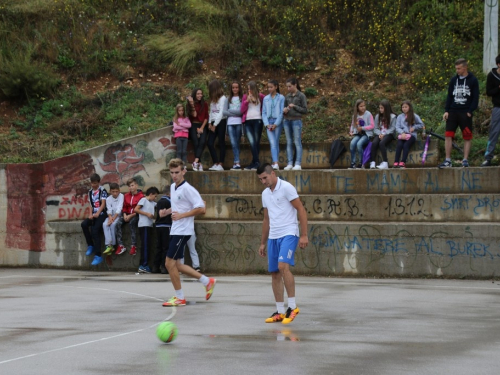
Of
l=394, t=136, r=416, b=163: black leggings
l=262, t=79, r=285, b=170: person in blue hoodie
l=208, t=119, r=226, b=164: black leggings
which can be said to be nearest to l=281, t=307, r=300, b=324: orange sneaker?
l=394, t=136, r=416, b=163: black leggings

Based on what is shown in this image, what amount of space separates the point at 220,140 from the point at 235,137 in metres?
0.44

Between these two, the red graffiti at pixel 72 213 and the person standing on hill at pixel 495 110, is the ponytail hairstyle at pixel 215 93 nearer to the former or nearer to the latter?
the red graffiti at pixel 72 213

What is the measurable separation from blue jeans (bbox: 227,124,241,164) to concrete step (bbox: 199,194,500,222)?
62.5 inches

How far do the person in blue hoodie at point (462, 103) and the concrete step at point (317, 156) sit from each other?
1.29m

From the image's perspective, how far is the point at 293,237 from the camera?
10.4 metres

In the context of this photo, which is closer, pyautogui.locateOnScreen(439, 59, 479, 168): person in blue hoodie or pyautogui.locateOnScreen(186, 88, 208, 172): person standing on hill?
pyautogui.locateOnScreen(439, 59, 479, 168): person in blue hoodie

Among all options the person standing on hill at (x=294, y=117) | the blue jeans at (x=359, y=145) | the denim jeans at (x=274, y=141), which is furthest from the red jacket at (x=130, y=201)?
the blue jeans at (x=359, y=145)

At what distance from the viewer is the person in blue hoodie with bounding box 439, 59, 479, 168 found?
16.0 metres

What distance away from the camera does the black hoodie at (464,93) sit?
16031 millimetres

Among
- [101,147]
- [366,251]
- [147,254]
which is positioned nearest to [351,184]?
[366,251]

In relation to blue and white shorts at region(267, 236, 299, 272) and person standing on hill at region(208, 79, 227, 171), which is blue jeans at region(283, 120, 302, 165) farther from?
blue and white shorts at region(267, 236, 299, 272)

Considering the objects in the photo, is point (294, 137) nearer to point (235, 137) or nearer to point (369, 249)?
point (235, 137)

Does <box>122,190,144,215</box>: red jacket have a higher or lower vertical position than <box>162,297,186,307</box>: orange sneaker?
higher

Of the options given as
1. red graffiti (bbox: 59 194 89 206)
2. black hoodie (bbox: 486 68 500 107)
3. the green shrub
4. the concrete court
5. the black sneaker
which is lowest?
the concrete court
